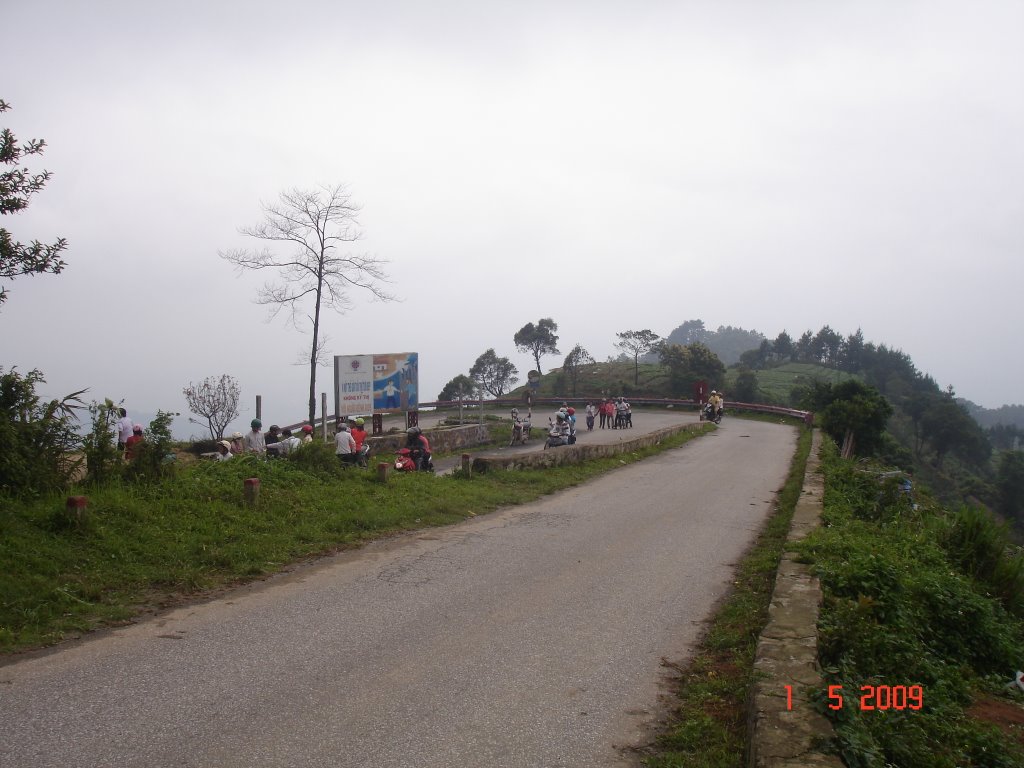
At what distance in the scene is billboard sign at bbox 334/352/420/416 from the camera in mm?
23984

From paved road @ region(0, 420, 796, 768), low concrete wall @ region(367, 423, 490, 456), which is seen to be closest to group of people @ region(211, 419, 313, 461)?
paved road @ region(0, 420, 796, 768)

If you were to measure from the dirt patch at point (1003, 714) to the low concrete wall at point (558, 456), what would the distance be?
10060 millimetres

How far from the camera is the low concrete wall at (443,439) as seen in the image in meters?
23.4

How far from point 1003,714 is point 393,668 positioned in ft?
15.5

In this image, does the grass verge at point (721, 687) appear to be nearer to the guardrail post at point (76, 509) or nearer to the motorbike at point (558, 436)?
the guardrail post at point (76, 509)

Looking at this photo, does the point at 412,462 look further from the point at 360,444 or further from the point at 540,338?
the point at 540,338

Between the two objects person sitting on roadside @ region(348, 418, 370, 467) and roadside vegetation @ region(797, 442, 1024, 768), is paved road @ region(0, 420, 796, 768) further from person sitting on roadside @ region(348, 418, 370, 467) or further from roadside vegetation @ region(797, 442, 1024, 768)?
person sitting on roadside @ region(348, 418, 370, 467)

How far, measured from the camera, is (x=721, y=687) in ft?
17.0

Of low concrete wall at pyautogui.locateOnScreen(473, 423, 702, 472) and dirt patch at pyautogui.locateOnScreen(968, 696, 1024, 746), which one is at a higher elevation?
low concrete wall at pyautogui.locateOnScreen(473, 423, 702, 472)

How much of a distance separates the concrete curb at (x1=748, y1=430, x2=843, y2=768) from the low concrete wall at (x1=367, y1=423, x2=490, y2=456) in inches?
672

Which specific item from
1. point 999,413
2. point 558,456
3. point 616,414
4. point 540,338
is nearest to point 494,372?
point 540,338

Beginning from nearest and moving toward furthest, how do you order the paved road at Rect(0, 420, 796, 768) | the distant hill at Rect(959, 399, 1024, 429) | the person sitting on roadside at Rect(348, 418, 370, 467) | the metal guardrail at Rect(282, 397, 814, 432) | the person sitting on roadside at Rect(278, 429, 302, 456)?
the paved road at Rect(0, 420, 796, 768), the person sitting on roadside at Rect(278, 429, 302, 456), the person sitting on roadside at Rect(348, 418, 370, 467), the metal guardrail at Rect(282, 397, 814, 432), the distant hill at Rect(959, 399, 1024, 429)

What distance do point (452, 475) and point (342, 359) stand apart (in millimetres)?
10579

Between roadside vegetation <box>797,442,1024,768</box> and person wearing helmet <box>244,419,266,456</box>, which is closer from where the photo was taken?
roadside vegetation <box>797,442,1024,768</box>
